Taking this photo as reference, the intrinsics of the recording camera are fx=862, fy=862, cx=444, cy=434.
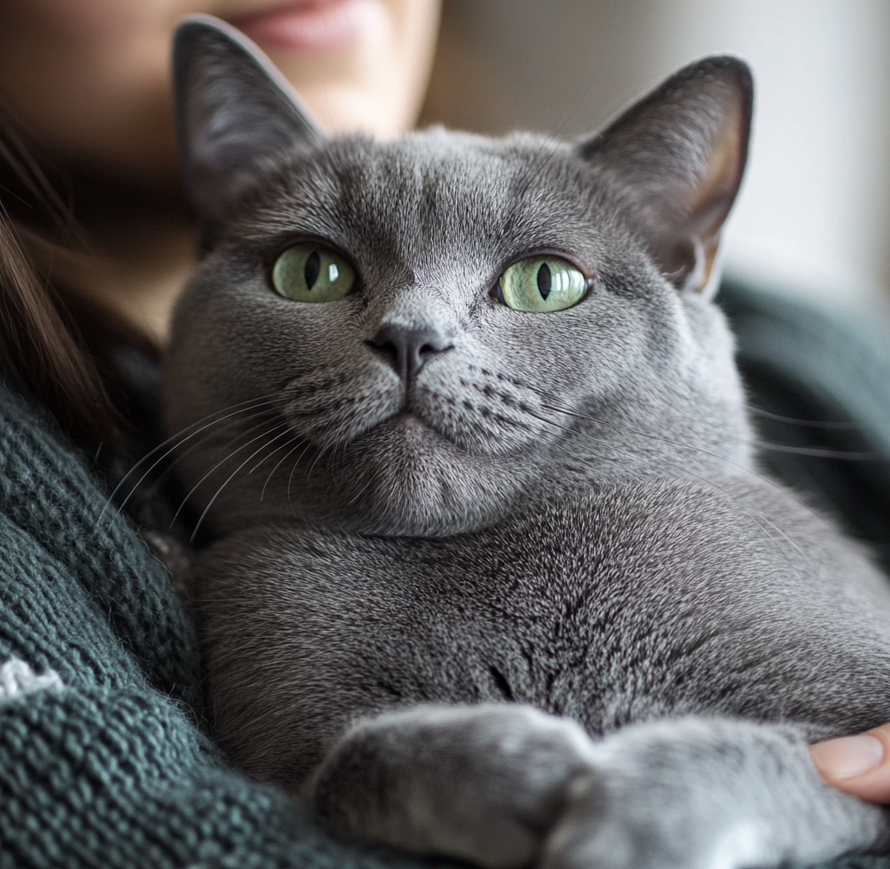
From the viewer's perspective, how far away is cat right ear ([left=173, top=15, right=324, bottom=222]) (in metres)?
1.00

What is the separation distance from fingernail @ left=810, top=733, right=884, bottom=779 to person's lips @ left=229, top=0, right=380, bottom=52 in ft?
3.54

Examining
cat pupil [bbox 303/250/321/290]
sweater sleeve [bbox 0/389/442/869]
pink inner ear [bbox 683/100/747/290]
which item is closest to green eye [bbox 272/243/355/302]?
cat pupil [bbox 303/250/321/290]

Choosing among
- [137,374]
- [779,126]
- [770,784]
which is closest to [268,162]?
[137,374]

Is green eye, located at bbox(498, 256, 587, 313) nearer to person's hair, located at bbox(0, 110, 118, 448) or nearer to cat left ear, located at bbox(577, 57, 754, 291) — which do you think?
cat left ear, located at bbox(577, 57, 754, 291)

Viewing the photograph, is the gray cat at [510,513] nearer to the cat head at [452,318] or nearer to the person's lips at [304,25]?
the cat head at [452,318]

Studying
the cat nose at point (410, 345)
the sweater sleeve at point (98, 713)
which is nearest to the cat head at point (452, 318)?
the cat nose at point (410, 345)

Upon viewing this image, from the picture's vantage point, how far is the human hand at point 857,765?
63cm

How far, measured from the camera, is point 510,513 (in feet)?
2.65

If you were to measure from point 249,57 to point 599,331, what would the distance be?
0.54 metres

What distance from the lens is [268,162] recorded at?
1.04 m

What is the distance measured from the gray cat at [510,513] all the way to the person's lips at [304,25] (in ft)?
0.74

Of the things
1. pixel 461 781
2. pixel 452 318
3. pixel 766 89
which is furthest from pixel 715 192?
pixel 766 89

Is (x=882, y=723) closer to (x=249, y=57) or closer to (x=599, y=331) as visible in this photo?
(x=599, y=331)

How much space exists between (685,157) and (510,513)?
477 millimetres
